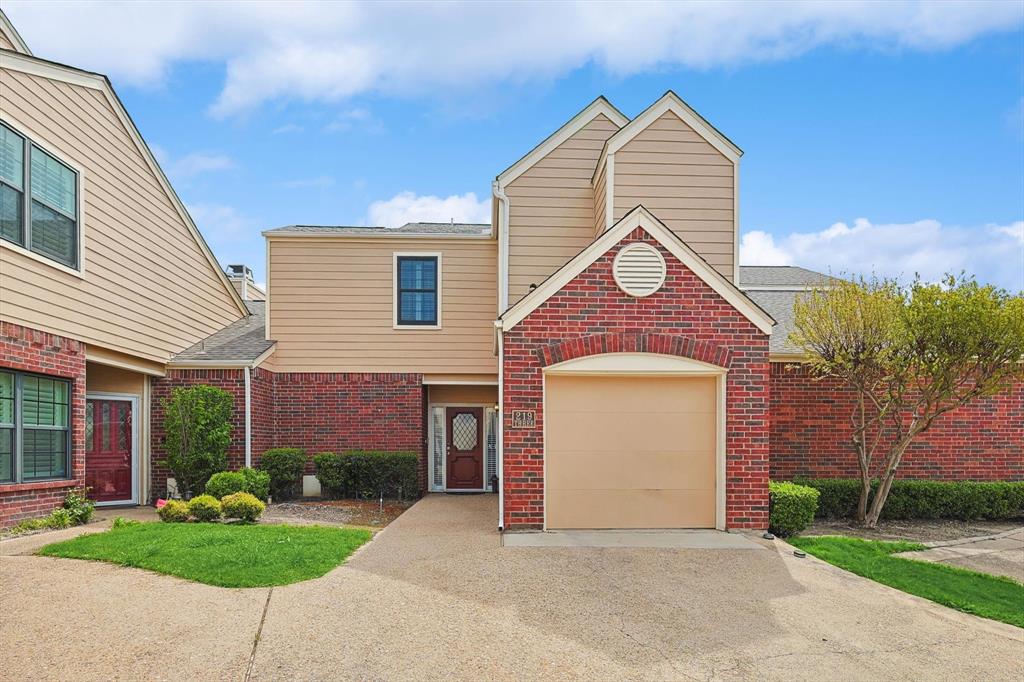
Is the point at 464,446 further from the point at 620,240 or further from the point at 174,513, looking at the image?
the point at 620,240

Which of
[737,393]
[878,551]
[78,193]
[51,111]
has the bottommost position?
[878,551]

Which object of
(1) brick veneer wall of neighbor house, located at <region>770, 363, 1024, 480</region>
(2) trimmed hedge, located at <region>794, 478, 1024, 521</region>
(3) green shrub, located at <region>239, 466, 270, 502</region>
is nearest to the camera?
(2) trimmed hedge, located at <region>794, 478, 1024, 521</region>

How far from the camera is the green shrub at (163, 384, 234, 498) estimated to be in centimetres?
1300

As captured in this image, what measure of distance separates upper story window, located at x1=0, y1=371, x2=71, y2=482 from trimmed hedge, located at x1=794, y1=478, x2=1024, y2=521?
→ 11.7m

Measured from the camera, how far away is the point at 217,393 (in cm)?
1345

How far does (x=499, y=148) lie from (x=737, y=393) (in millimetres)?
8373

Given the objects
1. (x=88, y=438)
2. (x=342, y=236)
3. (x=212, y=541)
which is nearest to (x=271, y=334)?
(x=342, y=236)

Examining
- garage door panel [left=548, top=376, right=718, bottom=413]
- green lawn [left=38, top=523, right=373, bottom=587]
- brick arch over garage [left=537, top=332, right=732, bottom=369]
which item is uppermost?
brick arch over garage [left=537, top=332, right=732, bottom=369]

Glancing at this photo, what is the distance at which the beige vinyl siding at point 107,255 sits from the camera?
9.88m

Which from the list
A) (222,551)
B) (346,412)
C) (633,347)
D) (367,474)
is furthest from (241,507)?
(633,347)

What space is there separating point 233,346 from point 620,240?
902 centimetres

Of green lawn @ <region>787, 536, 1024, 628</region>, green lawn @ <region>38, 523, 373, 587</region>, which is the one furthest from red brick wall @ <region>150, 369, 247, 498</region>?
green lawn @ <region>787, 536, 1024, 628</region>

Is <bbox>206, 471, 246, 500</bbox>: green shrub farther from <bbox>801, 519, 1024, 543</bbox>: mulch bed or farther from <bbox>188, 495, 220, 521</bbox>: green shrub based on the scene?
<bbox>801, 519, 1024, 543</bbox>: mulch bed

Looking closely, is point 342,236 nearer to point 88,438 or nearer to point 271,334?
point 271,334
